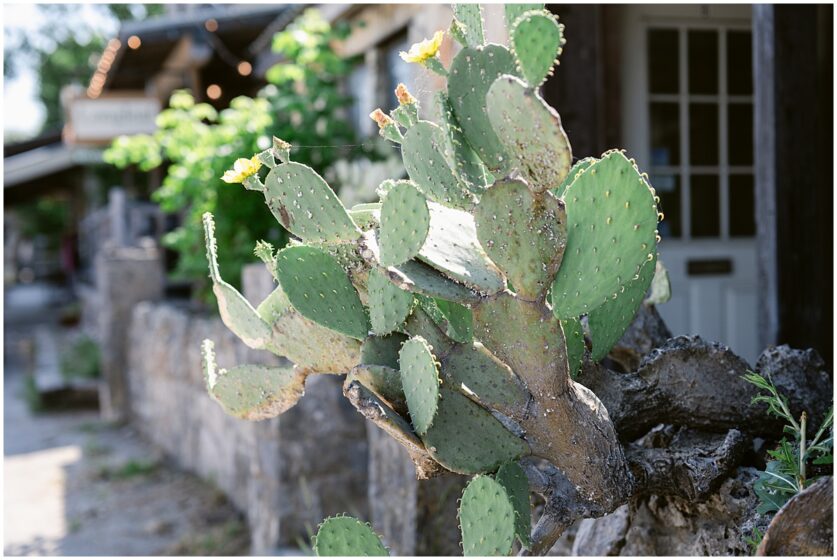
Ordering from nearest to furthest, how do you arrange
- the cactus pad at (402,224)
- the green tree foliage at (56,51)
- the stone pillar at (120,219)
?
the cactus pad at (402,224)
the stone pillar at (120,219)
the green tree foliage at (56,51)

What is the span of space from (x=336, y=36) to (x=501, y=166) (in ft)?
16.3

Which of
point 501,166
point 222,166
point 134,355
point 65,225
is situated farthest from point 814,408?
point 65,225

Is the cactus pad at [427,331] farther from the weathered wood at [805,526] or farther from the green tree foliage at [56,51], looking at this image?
the green tree foliage at [56,51]

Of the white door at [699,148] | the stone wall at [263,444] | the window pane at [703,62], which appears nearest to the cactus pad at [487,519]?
the stone wall at [263,444]

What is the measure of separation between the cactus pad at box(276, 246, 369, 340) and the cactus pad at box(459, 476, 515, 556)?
370mm

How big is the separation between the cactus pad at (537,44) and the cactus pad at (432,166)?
0.34m

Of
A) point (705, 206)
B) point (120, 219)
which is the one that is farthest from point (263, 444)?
point (120, 219)

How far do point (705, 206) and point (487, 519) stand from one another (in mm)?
3787

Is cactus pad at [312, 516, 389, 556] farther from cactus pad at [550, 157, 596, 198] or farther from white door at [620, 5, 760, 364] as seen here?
white door at [620, 5, 760, 364]

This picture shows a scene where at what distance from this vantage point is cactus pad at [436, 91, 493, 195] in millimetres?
1523

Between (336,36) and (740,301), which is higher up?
(336,36)

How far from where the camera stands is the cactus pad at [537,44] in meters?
1.29

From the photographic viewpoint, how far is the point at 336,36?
6160 millimetres

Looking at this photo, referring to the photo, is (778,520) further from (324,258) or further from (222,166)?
(222,166)
